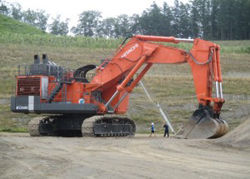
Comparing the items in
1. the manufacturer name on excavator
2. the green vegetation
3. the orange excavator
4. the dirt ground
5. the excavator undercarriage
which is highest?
the green vegetation

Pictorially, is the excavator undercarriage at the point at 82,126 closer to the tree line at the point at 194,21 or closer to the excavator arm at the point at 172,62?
the excavator arm at the point at 172,62

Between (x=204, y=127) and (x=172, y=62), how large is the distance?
3653mm

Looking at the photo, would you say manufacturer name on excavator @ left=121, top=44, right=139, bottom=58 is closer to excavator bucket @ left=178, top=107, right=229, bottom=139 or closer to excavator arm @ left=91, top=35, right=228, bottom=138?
excavator arm @ left=91, top=35, right=228, bottom=138

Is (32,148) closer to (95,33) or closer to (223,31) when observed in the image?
(223,31)

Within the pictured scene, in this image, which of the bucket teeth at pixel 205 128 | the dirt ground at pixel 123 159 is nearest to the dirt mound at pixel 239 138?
the dirt ground at pixel 123 159

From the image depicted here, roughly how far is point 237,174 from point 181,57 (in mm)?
10716

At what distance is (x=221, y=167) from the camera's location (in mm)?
13031

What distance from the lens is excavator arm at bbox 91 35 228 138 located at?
20.2 m

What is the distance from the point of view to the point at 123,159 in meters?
14.5

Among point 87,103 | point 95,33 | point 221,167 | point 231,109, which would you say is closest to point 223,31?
point 95,33

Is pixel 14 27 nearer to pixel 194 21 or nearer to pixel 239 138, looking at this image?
pixel 194 21

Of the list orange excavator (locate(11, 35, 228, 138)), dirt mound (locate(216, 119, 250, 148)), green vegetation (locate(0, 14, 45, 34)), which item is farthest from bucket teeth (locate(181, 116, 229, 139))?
green vegetation (locate(0, 14, 45, 34))

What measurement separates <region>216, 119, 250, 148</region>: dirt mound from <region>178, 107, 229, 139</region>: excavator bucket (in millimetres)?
955

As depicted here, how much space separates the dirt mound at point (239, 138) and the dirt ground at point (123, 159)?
0.83 feet
